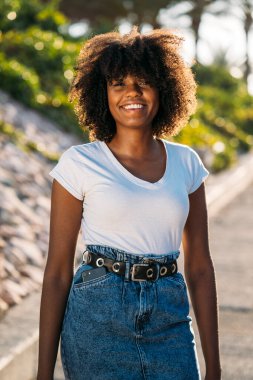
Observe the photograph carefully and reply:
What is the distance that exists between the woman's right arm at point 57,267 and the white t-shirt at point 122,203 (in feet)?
0.12

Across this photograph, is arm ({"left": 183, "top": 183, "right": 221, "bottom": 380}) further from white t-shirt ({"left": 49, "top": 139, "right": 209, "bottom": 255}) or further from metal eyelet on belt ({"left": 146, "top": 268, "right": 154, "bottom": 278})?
metal eyelet on belt ({"left": 146, "top": 268, "right": 154, "bottom": 278})

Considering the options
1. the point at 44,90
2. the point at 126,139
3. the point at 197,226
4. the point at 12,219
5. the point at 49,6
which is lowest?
the point at 197,226

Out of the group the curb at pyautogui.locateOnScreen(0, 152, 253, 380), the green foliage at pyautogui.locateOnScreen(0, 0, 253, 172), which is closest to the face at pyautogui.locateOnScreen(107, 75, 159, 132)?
the curb at pyautogui.locateOnScreen(0, 152, 253, 380)

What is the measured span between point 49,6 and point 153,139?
15.1 m

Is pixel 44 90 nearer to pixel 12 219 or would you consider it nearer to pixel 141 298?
pixel 12 219

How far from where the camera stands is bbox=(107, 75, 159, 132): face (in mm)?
3080

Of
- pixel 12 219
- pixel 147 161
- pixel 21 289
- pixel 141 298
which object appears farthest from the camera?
pixel 12 219

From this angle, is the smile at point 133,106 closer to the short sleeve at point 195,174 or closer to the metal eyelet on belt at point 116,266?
the short sleeve at point 195,174

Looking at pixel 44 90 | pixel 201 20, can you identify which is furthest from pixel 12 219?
pixel 201 20

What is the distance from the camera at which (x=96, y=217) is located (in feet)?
9.74

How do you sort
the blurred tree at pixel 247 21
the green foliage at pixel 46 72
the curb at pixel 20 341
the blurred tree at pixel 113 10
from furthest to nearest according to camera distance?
the blurred tree at pixel 247 21, the blurred tree at pixel 113 10, the green foliage at pixel 46 72, the curb at pixel 20 341

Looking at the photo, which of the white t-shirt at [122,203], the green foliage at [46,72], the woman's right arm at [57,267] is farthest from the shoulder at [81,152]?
the green foliage at [46,72]

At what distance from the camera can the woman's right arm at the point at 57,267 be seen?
3014mm

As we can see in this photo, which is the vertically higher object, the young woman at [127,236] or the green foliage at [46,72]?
the green foliage at [46,72]
